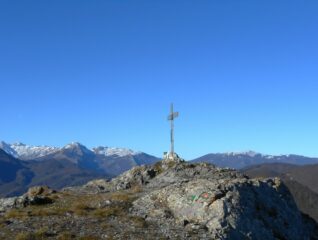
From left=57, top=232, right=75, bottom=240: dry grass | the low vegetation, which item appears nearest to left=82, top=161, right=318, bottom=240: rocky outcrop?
the low vegetation

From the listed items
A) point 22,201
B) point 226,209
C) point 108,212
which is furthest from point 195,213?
point 22,201

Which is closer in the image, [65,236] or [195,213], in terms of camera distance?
[65,236]

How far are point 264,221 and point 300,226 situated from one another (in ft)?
30.7

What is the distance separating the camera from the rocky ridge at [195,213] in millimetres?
39312

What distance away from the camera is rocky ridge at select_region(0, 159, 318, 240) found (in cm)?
3931

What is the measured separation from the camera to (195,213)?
43.0 metres

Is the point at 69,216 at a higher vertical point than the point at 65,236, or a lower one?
higher

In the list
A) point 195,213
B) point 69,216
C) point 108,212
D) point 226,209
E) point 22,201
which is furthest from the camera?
point 22,201

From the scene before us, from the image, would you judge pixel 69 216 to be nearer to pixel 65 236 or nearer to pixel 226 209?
pixel 65 236

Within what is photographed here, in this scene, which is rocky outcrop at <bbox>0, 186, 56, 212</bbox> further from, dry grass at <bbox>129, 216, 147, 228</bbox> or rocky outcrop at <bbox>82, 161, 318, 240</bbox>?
dry grass at <bbox>129, 216, 147, 228</bbox>

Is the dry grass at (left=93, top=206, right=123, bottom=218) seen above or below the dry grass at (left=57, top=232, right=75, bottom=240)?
above

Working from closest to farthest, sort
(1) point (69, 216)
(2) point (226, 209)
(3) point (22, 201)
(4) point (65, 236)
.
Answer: (4) point (65, 236) → (1) point (69, 216) → (2) point (226, 209) → (3) point (22, 201)

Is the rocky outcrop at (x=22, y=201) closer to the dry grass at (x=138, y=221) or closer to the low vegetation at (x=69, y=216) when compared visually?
the low vegetation at (x=69, y=216)

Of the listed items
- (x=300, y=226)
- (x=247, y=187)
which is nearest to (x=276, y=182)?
(x=300, y=226)
